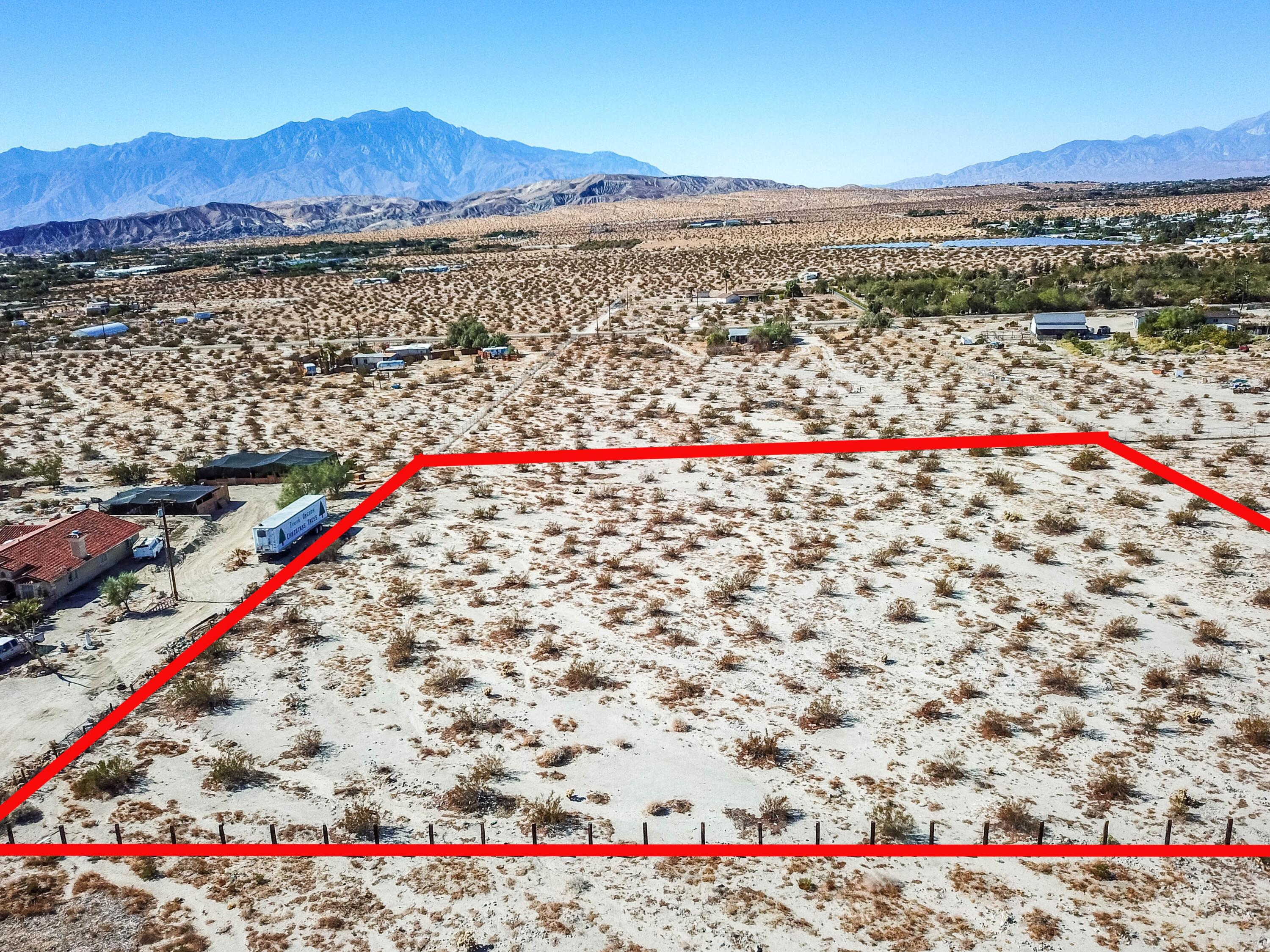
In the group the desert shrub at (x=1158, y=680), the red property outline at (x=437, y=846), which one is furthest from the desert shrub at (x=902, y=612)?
the red property outline at (x=437, y=846)

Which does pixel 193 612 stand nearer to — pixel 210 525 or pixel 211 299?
pixel 210 525

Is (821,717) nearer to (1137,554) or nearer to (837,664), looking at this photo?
(837,664)

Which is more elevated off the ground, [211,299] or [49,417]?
[211,299]

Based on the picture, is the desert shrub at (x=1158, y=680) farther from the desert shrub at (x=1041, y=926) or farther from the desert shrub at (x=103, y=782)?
the desert shrub at (x=103, y=782)

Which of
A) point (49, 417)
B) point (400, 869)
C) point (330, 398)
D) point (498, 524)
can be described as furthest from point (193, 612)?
point (49, 417)

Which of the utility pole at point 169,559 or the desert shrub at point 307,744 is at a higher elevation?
the utility pole at point 169,559

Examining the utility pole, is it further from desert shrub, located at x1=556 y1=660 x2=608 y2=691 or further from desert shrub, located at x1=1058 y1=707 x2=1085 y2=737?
desert shrub, located at x1=1058 y1=707 x2=1085 y2=737

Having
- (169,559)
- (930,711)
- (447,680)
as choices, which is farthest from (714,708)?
(169,559)
